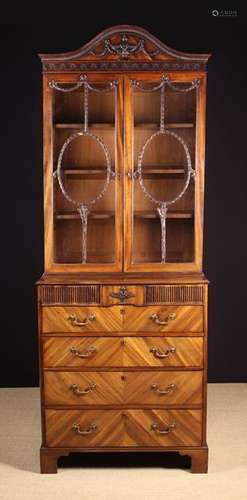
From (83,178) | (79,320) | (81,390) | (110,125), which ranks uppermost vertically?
(110,125)

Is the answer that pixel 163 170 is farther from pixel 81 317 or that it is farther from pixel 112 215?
pixel 81 317

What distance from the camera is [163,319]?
11.1ft

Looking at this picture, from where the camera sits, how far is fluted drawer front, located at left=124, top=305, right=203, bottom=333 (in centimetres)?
337

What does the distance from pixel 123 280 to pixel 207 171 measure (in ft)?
5.42

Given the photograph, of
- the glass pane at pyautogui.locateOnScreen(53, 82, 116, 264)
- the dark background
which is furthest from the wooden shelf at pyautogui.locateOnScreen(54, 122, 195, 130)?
the dark background

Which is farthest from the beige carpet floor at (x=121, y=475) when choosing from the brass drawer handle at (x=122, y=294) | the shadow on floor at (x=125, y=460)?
the brass drawer handle at (x=122, y=294)

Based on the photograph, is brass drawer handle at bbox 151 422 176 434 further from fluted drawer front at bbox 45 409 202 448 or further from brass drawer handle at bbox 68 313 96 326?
brass drawer handle at bbox 68 313 96 326

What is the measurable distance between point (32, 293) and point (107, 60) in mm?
1959

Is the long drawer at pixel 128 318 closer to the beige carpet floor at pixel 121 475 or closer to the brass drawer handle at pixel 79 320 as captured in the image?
the brass drawer handle at pixel 79 320

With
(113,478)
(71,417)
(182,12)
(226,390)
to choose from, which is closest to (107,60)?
(182,12)

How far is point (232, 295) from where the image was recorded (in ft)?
15.7

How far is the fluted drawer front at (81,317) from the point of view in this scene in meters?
3.37

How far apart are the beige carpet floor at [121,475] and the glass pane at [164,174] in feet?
3.50

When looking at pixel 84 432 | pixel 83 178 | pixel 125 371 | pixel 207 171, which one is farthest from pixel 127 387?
pixel 207 171
